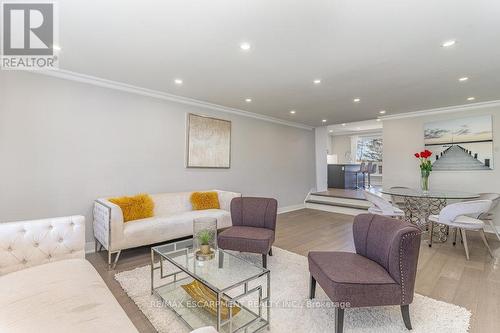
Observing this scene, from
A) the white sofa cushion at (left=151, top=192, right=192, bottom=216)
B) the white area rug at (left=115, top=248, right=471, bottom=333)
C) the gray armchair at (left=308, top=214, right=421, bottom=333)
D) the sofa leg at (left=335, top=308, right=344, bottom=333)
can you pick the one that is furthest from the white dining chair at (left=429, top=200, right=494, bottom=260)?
the white sofa cushion at (left=151, top=192, right=192, bottom=216)

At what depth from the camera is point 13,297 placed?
1.36m

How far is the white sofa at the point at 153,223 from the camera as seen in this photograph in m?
2.85

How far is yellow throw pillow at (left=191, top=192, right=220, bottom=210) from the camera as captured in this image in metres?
4.11

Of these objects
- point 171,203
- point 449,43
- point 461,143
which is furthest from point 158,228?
point 461,143

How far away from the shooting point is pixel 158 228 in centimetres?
321

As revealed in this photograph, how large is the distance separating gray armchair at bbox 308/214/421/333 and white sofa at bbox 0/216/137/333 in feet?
4.34

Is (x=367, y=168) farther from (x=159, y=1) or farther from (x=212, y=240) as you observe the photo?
(x=159, y=1)

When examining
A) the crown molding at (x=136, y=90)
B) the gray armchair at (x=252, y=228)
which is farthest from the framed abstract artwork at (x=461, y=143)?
the gray armchair at (x=252, y=228)

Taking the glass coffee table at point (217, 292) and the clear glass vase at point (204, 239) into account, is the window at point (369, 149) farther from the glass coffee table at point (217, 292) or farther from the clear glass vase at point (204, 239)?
the clear glass vase at point (204, 239)

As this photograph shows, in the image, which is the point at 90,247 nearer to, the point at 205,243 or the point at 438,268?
the point at 205,243

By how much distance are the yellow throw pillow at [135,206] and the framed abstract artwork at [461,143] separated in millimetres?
5841

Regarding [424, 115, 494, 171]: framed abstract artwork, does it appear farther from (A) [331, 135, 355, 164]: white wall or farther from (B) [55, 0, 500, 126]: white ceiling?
(A) [331, 135, 355, 164]: white wall

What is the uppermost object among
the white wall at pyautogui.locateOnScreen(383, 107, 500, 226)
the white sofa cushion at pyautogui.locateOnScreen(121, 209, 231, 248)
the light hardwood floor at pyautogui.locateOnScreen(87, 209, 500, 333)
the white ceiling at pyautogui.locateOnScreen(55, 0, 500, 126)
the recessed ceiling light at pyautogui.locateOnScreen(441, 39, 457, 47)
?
the white ceiling at pyautogui.locateOnScreen(55, 0, 500, 126)

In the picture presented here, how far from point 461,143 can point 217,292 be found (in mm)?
5762
